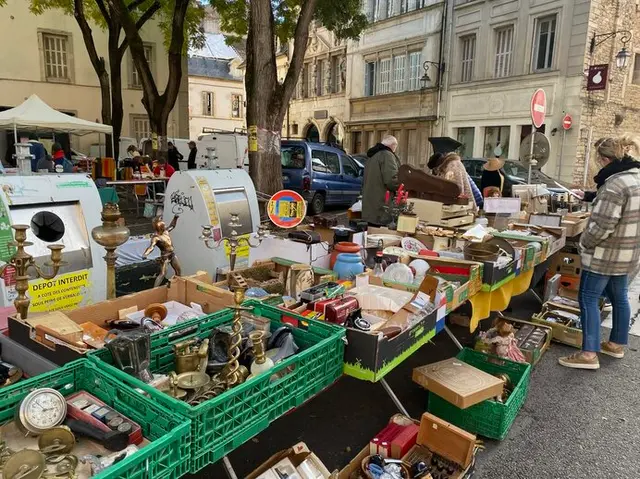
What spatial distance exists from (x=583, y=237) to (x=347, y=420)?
2353 millimetres

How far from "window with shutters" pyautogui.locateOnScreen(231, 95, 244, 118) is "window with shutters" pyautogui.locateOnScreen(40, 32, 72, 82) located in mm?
17882

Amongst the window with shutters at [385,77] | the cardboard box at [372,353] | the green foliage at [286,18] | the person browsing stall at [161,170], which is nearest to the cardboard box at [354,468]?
the cardboard box at [372,353]

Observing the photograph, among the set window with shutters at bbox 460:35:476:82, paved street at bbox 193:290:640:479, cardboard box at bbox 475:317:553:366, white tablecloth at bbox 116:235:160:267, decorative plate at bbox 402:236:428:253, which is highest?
window with shutters at bbox 460:35:476:82

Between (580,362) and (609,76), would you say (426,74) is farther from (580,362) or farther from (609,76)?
(580,362)

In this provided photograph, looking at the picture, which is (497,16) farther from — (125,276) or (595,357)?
(125,276)

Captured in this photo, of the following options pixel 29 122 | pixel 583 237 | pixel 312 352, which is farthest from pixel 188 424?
pixel 29 122

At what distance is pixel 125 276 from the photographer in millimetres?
3660

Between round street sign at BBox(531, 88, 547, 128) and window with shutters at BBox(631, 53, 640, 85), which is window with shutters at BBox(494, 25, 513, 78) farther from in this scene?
round street sign at BBox(531, 88, 547, 128)

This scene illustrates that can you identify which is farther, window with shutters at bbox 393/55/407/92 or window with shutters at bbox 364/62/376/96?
window with shutters at bbox 364/62/376/96

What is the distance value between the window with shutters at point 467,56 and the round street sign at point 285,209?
55.4 feet

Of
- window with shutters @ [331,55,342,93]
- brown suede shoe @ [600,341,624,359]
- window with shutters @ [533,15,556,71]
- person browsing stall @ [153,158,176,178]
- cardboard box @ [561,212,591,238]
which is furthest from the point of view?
window with shutters @ [331,55,342,93]

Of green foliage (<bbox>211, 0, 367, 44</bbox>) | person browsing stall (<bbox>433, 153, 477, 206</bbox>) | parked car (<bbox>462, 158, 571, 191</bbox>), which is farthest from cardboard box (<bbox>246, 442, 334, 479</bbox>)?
green foliage (<bbox>211, 0, 367, 44</bbox>)

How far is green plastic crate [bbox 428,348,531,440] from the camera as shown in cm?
294

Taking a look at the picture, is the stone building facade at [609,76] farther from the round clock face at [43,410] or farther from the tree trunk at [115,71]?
the round clock face at [43,410]
